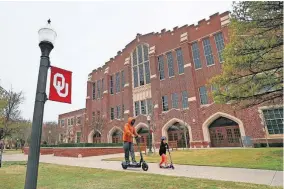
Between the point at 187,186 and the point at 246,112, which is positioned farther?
the point at 246,112

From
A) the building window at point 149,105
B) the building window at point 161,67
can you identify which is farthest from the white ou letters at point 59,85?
the building window at point 161,67

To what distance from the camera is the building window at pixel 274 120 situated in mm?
19203

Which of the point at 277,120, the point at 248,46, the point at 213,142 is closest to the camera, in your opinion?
the point at 248,46

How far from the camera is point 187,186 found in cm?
489

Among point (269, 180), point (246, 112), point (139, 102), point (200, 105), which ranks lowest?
point (269, 180)

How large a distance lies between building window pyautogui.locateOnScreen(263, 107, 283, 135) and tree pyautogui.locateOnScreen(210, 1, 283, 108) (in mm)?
10401

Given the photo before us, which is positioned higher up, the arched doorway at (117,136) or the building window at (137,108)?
the building window at (137,108)

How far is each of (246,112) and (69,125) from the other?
42.9 metres

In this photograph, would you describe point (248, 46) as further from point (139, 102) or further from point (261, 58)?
point (139, 102)

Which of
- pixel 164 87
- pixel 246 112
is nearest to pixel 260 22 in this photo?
pixel 246 112

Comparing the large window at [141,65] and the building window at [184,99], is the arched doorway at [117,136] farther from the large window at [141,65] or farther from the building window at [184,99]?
the building window at [184,99]

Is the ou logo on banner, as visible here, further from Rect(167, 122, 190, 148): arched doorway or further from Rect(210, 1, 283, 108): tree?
Rect(167, 122, 190, 148): arched doorway

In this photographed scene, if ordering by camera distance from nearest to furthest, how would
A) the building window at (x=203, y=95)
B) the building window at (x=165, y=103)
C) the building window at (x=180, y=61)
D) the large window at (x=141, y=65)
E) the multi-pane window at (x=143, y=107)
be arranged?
the building window at (x=203, y=95) → the building window at (x=180, y=61) → the building window at (x=165, y=103) → the multi-pane window at (x=143, y=107) → the large window at (x=141, y=65)

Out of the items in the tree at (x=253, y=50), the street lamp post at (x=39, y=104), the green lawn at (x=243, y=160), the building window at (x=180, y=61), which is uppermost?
the building window at (x=180, y=61)
